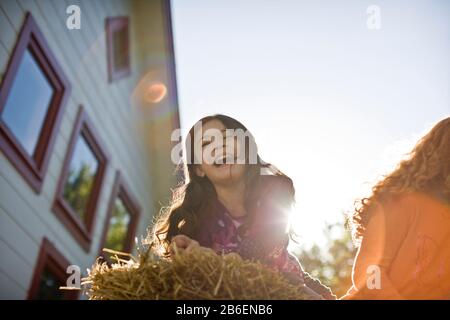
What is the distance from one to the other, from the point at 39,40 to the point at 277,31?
2.56 metres

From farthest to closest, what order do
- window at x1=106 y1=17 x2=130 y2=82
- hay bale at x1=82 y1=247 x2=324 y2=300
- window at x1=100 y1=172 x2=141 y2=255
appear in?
window at x1=100 y1=172 x2=141 y2=255 → window at x1=106 y1=17 x2=130 y2=82 → hay bale at x1=82 y1=247 x2=324 y2=300

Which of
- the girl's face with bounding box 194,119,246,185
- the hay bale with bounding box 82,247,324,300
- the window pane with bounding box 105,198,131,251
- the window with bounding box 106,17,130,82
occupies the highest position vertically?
the window with bounding box 106,17,130,82

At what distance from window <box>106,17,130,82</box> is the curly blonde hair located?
6192 millimetres

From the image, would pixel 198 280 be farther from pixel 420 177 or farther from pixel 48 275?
pixel 48 275

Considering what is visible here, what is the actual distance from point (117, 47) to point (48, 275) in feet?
12.6

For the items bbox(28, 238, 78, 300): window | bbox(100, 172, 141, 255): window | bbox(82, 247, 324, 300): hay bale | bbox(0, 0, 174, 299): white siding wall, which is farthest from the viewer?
bbox(100, 172, 141, 255): window

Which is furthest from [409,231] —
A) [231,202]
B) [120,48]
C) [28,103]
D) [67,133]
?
[120,48]

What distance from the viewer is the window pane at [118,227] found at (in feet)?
28.4

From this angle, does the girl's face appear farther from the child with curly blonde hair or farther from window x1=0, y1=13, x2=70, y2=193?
window x1=0, y1=13, x2=70, y2=193

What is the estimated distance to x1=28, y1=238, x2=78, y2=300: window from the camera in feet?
19.7

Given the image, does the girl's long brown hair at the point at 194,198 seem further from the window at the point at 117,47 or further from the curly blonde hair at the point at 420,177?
the window at the point at 117,47

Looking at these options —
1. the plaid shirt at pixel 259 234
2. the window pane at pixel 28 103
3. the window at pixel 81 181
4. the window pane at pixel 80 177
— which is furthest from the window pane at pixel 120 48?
the plaid shirt at pixel 259 234

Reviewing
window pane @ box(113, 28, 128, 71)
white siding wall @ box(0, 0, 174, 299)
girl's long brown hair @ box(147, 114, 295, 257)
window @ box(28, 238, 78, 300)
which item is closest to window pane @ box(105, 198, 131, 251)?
white siding wall @ box(0, 0, 174, 299)
